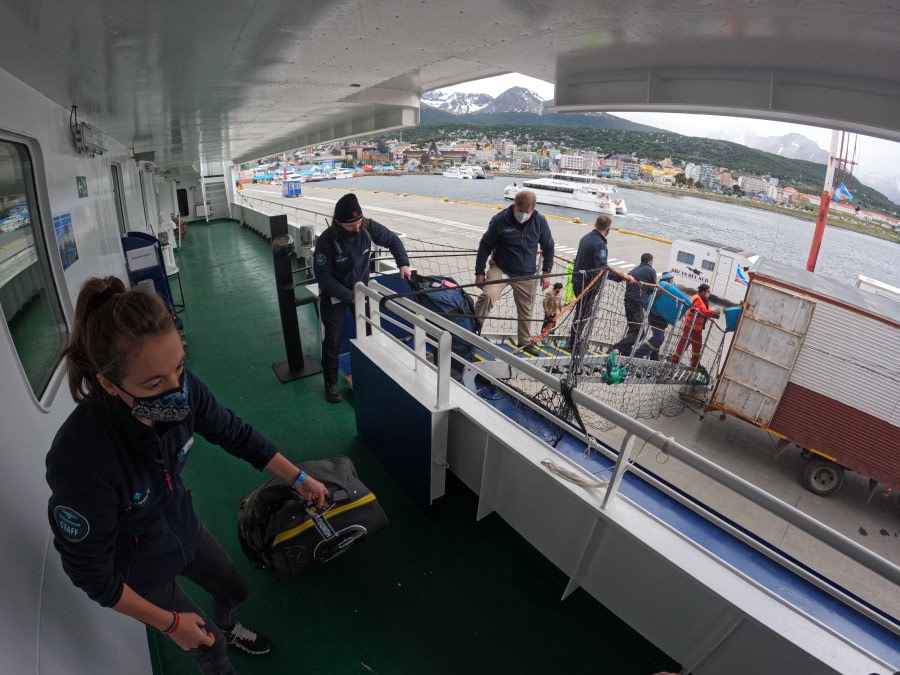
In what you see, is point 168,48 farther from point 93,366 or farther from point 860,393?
point 860,393

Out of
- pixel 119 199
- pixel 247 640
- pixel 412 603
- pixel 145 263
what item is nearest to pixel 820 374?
pixel 412 603

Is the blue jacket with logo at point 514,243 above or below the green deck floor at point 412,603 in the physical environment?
above

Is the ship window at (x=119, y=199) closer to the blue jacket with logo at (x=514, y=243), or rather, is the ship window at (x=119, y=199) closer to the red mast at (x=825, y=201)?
the blue jacket with logo at (x=514, y=243)

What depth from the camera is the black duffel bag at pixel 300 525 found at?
1.85 meters

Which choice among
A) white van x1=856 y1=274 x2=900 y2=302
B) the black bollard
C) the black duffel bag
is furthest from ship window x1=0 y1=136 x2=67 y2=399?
white van x1=856 y1=274 x2=900 y2=302

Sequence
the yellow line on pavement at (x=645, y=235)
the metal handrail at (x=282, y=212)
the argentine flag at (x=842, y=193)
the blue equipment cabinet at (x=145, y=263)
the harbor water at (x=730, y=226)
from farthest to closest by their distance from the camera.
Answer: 1. the yellow line on pavement at (x=645, y=235)
2. the harbor water at (x=730, y=226)
3. the argentine flag at (x=842, y=193)
4. the metal handrail at (x=282, y=212)
5. the blue equipment cabinet at (x=145, y=263)

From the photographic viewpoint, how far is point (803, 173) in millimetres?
27141

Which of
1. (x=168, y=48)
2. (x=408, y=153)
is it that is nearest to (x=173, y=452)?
(x=168, y=48)

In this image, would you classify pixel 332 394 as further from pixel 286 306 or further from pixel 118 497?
pixel 118 497

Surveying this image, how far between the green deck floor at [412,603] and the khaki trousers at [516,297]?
1.81 m

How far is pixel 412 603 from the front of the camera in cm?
201

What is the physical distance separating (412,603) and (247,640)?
2.32 feet

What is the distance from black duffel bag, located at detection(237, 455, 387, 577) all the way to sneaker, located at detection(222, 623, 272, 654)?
9.1 inches

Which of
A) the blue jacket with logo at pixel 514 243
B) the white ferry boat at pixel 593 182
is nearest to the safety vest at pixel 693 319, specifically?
the blue jacket with logo at pixel 514 243
